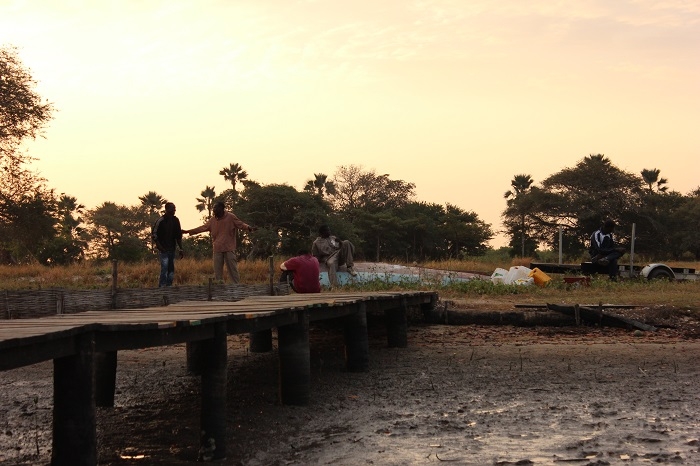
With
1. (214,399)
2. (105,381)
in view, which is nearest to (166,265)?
(105,381)

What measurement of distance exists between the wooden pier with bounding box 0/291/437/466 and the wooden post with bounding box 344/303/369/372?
2.35 ft

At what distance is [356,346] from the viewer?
1070cm

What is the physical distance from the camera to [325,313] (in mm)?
9391

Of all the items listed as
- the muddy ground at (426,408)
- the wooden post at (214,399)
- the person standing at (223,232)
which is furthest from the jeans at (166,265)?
the wooden post at (214,399)

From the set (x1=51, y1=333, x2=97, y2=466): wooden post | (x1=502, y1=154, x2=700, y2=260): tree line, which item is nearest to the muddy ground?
(x1=51, y1=333, x2=97, y2=466): wooden post

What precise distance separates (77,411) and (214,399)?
1413 millimetres

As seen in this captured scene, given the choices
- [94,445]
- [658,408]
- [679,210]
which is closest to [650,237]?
[679,210]

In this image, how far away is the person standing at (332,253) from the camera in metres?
17.5

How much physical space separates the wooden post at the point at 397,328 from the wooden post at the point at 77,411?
7876mm

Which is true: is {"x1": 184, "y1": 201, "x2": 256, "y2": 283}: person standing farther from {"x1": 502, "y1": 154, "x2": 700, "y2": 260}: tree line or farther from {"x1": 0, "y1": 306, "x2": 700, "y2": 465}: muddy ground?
{"x1": 502, "y1": 154, "x2": 700, "y2": 260}: tree line

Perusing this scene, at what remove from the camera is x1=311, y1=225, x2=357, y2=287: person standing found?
17.5 meters

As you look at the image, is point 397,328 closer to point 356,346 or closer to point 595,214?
point 356,346

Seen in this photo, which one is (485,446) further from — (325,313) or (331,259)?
(331,259)

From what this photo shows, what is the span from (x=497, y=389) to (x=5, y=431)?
15.7ft
